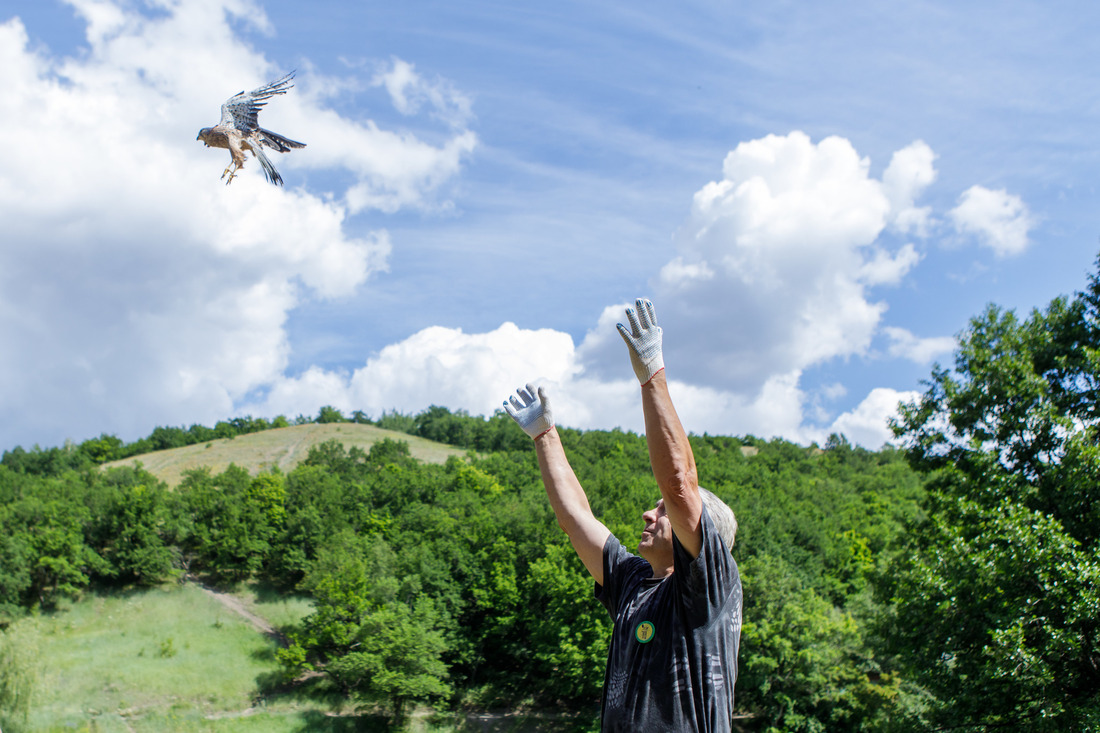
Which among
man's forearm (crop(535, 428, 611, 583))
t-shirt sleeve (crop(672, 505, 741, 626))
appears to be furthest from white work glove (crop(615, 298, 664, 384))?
man's forearm (crop(535, 428, 611, 583))

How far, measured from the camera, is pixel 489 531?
4575 centimetres

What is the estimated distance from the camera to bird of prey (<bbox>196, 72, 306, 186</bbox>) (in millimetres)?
3830

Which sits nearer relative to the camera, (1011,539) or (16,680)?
(1011,539)

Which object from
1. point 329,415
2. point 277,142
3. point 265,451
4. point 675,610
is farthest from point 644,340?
point 329,415

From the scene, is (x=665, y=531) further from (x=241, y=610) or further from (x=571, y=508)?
(x=241, y=610)

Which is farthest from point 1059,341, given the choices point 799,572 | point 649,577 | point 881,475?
point 881,475

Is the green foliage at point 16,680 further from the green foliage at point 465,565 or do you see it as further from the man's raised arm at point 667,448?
the man's raised arm at point 667,448

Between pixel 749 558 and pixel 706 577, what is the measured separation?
124ft

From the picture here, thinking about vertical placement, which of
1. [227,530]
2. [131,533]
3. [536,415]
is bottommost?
[536,415]

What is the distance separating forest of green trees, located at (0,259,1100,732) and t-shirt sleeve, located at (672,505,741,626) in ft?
40.7

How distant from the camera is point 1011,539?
1272 cm

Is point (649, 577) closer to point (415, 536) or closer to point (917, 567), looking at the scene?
point (917, 567)

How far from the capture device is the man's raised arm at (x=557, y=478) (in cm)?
359

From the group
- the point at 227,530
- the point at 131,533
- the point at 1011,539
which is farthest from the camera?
the point at 227,530
